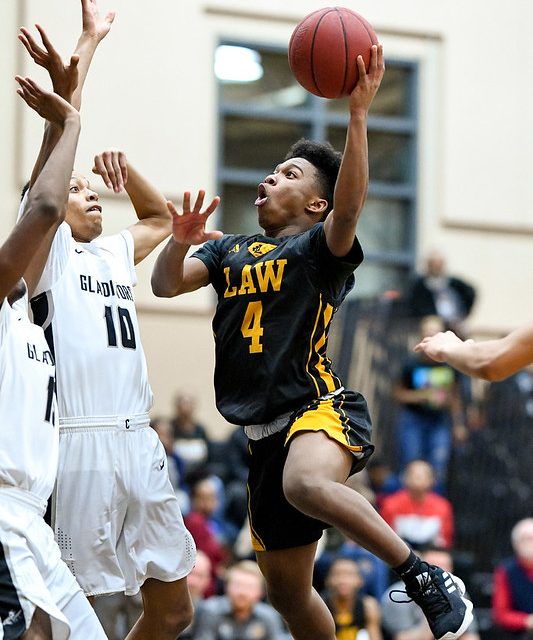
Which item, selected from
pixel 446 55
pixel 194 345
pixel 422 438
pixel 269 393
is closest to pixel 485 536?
pixel 422 438

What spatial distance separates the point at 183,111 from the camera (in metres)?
15.9

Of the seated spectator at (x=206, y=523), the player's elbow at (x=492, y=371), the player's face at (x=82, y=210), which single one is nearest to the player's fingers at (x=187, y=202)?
the player's face at (x=82, y=210)

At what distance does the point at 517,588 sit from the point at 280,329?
592cm

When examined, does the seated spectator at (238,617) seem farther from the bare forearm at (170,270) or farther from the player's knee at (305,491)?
the player's knee at (305,491)

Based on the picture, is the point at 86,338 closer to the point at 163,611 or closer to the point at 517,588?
the point at 163,611

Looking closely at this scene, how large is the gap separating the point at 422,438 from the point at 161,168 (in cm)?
452

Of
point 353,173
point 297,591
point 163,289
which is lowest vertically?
point 297,591

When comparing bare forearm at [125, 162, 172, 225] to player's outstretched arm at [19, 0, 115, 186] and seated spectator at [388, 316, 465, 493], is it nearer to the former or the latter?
player's outstretched arm at [19, 0, 115, 186]

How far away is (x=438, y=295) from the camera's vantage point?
564 inches

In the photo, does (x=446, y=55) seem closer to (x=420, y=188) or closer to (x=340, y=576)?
(x=420, y=188)

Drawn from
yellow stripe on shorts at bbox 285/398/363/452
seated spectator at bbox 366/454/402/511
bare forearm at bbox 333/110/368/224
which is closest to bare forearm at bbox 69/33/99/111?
bare forearm at bbox 333/110/368/224

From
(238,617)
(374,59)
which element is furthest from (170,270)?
(238,617)

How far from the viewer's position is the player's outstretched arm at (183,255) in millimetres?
6379

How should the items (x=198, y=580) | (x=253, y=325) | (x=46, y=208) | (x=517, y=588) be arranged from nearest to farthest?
(x=46, y=208) → (x=253, y=325) → (x=198, y=580) → (x=517, y=588)
